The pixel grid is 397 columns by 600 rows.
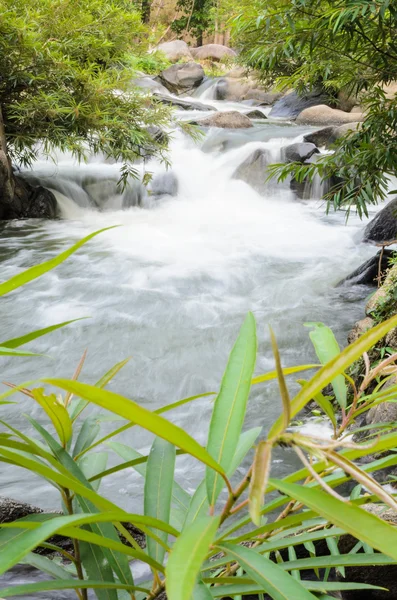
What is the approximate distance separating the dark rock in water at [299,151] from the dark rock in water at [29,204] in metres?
3.94

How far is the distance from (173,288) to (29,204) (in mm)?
3448

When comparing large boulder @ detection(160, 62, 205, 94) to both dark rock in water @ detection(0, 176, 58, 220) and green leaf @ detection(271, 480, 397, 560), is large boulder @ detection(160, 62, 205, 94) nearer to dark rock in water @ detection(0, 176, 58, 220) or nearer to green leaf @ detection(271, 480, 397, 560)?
dark rock in water @ detection(0, 176, 58, 220)

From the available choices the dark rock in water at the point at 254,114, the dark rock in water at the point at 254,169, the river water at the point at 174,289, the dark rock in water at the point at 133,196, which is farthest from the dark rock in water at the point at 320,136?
the dark rock in water at the point at 254,114

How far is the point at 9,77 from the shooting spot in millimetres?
5684

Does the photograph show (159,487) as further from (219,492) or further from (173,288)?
(173,288)

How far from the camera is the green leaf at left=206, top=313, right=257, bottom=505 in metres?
0.50

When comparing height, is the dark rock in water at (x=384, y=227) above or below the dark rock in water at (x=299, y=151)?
below

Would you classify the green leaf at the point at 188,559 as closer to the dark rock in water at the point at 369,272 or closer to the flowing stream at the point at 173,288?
the flowing stream at the point at 173,288

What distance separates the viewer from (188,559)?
358 millimetres

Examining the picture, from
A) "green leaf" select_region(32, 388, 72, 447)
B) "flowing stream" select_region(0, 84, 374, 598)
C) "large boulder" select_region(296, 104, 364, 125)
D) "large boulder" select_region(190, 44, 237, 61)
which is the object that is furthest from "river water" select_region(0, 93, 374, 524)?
"large boulder" select_region(190, 44, 237, 61)

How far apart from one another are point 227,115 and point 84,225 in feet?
17.8

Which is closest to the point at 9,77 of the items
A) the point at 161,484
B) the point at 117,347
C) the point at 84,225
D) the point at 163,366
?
the point at 84,225

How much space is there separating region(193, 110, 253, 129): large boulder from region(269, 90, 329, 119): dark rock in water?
307cm

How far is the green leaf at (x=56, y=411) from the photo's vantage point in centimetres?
54
